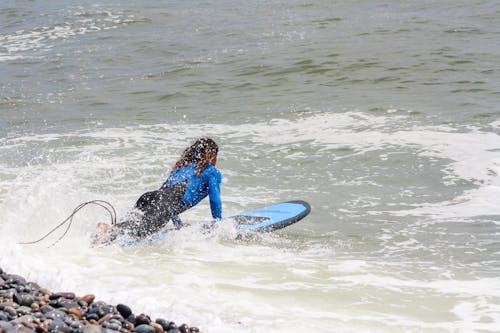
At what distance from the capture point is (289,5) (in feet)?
87.1

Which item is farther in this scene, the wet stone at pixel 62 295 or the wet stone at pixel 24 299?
the wet stone at pixel 62 295

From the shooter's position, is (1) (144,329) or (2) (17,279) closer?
(1) (144,329)

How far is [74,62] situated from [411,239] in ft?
46.9

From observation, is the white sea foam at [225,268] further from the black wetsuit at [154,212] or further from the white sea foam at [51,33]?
the white sea foam at [51,33]

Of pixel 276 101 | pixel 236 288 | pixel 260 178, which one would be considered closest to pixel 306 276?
pixel 236 288

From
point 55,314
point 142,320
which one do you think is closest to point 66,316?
point 55,314

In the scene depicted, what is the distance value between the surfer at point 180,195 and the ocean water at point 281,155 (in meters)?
0.21

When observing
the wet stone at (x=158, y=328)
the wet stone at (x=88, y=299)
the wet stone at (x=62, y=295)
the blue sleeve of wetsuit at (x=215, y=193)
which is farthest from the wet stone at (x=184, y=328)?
the blue sleeve of wetsuit at (x=215, y=193)

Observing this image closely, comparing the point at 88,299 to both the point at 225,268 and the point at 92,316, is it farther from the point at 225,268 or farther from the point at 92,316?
the point at 225,268

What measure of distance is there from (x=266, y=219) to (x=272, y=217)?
8 centimetres

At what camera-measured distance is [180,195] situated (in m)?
7.59

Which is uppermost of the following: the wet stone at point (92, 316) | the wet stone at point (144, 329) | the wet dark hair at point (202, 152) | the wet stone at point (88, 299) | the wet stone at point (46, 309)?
the wet dark hair at point (202, 152)

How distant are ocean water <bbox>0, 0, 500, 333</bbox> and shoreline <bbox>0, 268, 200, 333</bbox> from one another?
371 millimetres

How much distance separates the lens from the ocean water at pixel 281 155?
6094 mm
